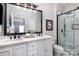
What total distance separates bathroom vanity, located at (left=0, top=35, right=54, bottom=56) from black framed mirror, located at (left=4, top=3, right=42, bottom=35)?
0.54 ft

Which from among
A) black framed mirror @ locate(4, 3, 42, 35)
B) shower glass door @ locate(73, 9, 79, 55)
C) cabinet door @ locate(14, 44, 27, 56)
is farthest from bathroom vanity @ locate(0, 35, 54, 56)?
shower glass door @ locate(73, 9, 79, 55)

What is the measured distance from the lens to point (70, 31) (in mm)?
2020

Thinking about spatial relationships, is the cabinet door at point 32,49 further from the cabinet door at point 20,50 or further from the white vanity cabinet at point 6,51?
the white vanity cabinet at point 6,51

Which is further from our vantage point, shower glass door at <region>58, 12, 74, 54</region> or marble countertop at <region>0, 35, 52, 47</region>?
shower glass door at <region>58, 12, 74, 54</region>

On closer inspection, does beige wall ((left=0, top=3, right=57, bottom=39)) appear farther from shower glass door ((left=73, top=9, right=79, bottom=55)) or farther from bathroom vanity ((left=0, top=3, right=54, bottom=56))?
shower glass door ((left=73, top=9, right=79, bottom=55))

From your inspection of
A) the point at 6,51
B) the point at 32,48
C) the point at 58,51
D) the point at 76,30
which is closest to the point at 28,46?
the point at 32,48

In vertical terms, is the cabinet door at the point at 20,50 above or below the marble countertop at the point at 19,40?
below

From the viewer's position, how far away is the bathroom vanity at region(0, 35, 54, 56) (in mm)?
1270

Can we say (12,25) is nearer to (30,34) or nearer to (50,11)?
(30,34)

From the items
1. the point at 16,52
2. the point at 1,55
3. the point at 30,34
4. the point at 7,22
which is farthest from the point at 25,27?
the point at 1,55

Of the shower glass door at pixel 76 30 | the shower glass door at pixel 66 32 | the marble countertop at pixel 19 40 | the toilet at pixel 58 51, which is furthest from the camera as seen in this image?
the shower glass door at pixel 76 30

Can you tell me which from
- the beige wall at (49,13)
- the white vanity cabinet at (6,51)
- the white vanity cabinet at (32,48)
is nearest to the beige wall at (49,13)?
A: the beige wall at (49,13)

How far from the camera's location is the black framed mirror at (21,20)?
1.52 meters

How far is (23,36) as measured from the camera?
1610 mm
